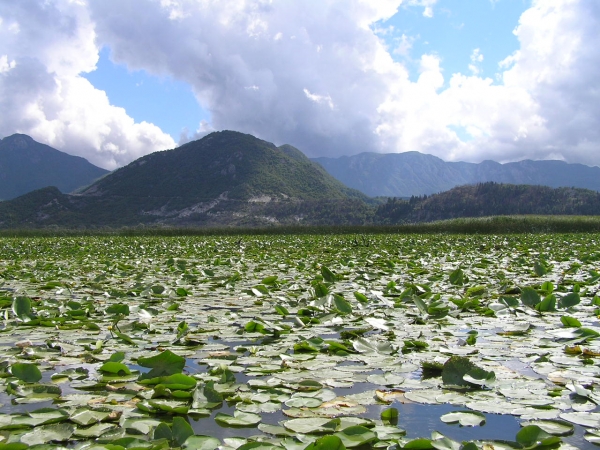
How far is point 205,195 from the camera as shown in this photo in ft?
521

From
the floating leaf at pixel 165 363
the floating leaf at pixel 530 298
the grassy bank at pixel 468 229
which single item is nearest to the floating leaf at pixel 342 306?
the floating leaf at pixel 530 298

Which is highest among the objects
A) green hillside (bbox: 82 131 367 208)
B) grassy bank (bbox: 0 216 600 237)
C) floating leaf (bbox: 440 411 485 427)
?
green hillside (bbox: 82 131 367 208)

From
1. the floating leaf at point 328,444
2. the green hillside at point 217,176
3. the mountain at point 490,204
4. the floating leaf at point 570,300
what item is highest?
the green hillside at point 217,176

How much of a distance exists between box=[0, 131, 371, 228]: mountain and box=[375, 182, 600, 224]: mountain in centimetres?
Result: 1107

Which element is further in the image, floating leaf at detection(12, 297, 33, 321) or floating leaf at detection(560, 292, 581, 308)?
floating leaf at detection(560, 292, 581, 308)

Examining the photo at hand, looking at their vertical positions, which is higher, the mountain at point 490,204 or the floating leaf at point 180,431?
the mountain at point 490,204

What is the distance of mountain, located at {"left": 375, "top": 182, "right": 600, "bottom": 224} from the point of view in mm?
132837

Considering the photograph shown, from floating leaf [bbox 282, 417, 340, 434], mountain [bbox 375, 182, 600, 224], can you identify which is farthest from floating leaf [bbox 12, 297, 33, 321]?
mountain [bbox 375, 182, 600, 224]

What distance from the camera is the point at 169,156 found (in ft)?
593

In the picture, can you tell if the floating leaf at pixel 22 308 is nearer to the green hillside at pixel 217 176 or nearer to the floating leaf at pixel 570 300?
the floating leaf at pixel 570 300

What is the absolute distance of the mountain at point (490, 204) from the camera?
133 m

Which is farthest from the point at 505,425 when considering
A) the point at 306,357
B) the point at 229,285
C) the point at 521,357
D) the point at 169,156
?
the point at 169,156

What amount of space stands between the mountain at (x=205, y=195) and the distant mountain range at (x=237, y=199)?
0.30 m

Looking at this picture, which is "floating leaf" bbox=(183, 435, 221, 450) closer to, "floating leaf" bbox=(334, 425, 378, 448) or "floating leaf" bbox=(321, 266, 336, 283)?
"floating leaf" bbox=(334, 425, 378, 448)
